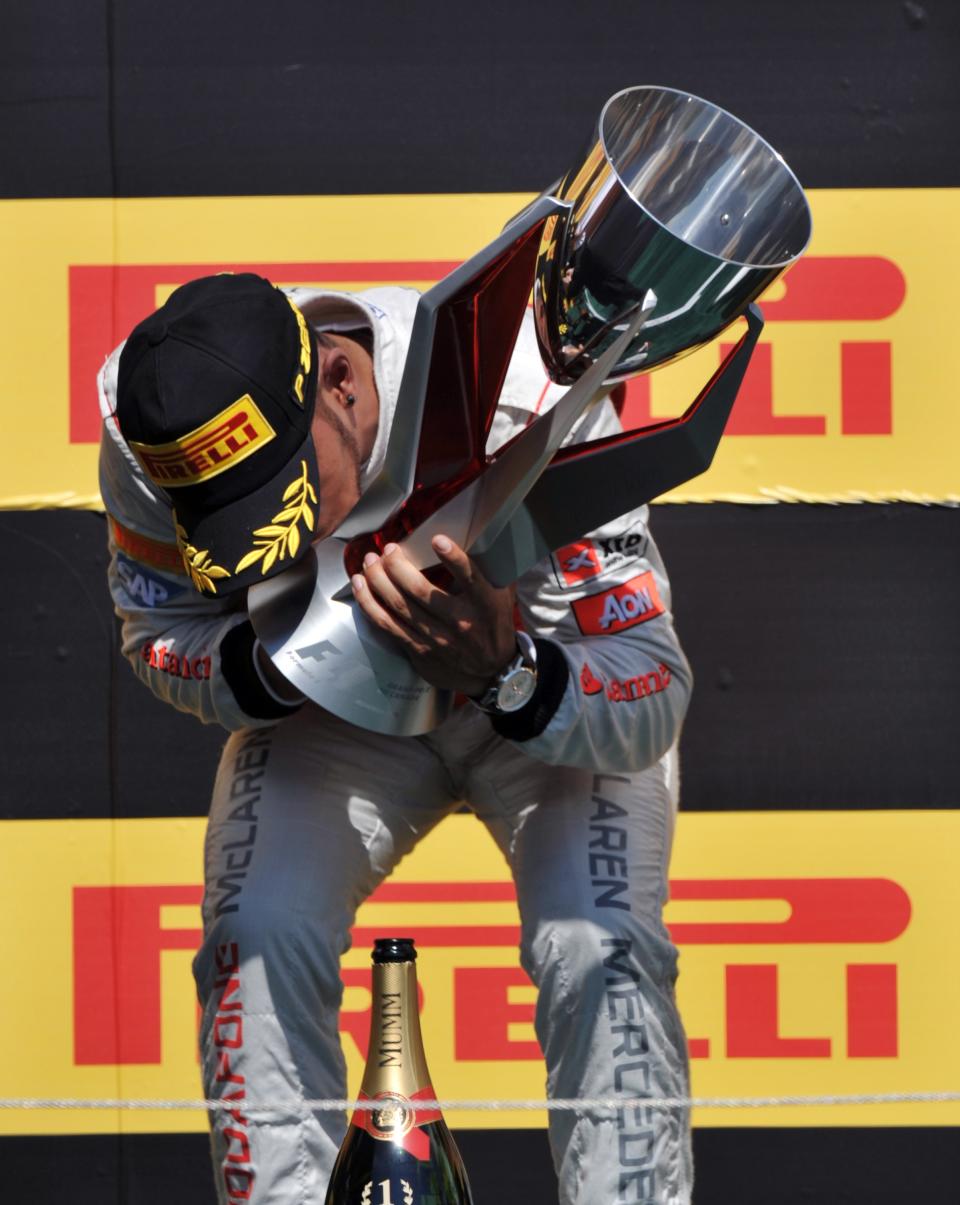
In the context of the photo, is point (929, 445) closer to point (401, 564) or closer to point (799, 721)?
point (799, 721)

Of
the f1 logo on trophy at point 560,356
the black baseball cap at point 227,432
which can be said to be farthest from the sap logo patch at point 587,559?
the black baseball cap at point 227,432

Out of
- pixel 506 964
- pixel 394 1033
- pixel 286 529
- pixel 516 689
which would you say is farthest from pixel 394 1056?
pixel 506 964

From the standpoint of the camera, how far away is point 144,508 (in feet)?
4.14

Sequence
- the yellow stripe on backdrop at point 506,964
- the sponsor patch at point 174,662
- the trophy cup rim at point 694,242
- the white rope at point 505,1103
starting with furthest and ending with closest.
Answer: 1. the yellow stripe on backdrop at point 506,964
2. the sponsor patch at point 174,662
3. the trophy cup rim at point 694,242
4. the white rope at point 505,1103

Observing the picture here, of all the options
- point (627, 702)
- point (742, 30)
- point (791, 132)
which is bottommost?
point (627, 702)

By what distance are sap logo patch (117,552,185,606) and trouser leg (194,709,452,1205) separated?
0.45ft

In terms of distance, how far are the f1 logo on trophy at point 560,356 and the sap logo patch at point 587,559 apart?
13cm

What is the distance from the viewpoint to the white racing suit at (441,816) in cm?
115

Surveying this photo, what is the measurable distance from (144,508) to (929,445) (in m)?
0.88

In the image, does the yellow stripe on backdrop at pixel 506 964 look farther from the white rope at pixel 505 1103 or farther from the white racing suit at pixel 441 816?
the white rope at pixel 505 1103

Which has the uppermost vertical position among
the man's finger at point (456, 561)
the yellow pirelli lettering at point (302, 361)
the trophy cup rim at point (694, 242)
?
the trophy cup rim at point (694, 242)

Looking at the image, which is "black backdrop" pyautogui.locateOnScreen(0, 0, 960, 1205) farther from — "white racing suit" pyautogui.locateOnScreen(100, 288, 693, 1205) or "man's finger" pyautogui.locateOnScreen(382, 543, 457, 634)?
"man's finger" pyautogui.locateOnScreen(382, 543, 457, 634)

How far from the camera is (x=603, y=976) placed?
45.6 inches

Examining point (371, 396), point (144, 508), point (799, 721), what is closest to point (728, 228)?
point (371, 396)
